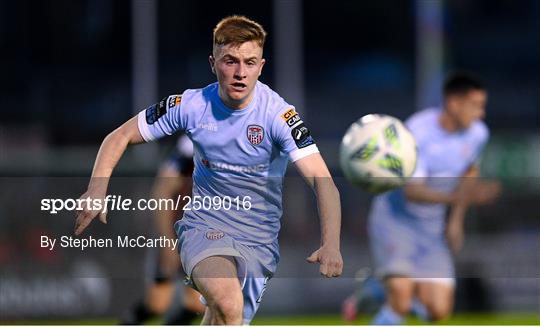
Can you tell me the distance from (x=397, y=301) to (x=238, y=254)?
378 cm

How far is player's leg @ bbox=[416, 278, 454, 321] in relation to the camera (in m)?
9.77

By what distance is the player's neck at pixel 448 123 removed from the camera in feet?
32.3

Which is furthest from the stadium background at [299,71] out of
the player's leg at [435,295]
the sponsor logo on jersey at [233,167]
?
the sponsor logo on jersey at [233,167]

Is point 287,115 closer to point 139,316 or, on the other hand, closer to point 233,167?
point 233,167

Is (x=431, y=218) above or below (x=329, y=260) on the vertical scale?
below

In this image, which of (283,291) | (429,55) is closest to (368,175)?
(283,291)

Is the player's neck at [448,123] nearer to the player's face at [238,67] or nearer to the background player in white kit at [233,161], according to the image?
the background player in white kit at [233,161]

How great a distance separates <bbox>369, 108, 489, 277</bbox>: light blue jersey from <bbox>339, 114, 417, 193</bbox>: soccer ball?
2.42 metres

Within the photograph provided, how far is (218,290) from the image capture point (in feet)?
19.8

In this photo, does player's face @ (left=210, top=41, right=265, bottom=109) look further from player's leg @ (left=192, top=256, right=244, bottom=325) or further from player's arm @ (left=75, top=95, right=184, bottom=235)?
player's leg @ (left=192, top=256, right=244, bottom=325)

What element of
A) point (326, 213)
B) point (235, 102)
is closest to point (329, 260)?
A: point (326, 213)

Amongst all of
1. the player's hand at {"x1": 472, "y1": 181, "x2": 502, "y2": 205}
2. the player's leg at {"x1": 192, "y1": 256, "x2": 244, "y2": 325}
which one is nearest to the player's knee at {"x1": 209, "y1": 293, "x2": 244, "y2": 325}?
the player's leg at {"x1": 192, "y1": 256, "x2": 244, "y2": 325}

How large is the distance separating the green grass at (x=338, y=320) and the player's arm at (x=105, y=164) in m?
6.63

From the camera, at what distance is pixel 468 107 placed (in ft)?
32.1
